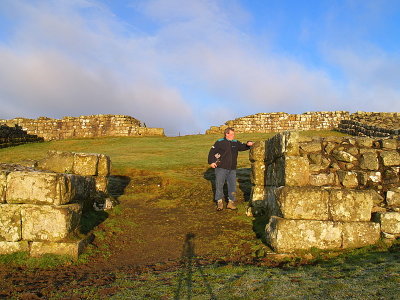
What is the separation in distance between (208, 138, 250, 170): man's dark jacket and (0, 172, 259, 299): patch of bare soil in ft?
4.37

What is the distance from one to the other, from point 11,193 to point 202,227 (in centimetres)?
436

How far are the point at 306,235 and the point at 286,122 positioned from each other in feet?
85.2

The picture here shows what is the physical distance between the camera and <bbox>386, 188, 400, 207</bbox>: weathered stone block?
6.83 metres

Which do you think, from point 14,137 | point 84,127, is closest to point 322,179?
point 14,137

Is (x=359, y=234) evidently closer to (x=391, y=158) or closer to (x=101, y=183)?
(x=391, y=158)

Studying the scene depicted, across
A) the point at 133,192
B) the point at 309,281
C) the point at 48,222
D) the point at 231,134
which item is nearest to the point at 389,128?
the point at 231,134

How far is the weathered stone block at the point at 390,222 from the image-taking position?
6406 millimetres

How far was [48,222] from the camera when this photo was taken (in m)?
6.11

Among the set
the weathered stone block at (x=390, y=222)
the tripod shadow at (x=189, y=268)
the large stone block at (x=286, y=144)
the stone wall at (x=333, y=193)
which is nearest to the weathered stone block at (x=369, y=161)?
the stone wall at (x=333, y=193)

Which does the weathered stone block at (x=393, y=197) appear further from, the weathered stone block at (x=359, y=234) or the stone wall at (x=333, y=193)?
the weathered stone block at (x=359, y=234)

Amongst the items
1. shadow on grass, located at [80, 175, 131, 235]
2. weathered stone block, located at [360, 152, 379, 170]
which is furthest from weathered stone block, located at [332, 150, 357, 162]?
shadow on grass, located at [80, 175, 131, 235]

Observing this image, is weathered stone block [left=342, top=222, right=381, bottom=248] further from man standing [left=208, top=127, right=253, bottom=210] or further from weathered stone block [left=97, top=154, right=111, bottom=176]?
weathered stone block [left=97, top=154, right=111, bottom=176]

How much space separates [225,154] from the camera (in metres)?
9.73

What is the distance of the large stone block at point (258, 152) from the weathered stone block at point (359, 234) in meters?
3.67
